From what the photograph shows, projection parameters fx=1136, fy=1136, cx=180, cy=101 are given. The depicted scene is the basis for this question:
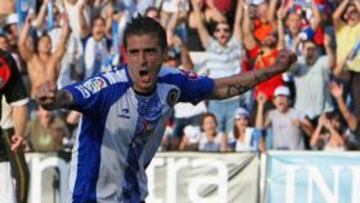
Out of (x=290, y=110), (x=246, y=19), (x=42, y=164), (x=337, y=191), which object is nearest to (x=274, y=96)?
(x=290, y=110)

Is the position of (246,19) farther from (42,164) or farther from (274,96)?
(42,164)

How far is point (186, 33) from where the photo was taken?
1466cm

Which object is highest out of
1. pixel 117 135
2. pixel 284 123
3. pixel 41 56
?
pixel 41 56

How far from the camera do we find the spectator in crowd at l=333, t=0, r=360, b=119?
14.0 m

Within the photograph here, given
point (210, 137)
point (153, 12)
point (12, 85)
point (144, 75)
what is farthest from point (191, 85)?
point (153, 12)

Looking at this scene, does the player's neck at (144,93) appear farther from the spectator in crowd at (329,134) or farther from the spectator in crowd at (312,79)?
the spectator in crowd at (312,79)

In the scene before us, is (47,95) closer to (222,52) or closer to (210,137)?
(210,137)

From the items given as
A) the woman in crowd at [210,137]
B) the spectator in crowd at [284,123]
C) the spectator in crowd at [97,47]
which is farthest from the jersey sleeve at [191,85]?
the spectator in crowd at [97,47]

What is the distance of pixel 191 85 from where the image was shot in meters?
6.72

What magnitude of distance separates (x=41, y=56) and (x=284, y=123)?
3260mm

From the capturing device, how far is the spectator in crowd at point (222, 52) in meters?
13.8

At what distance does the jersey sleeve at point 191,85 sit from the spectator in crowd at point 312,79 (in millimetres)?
6972

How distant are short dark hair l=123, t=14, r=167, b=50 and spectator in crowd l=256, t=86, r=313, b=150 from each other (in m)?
7.35

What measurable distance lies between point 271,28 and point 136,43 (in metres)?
8.39
